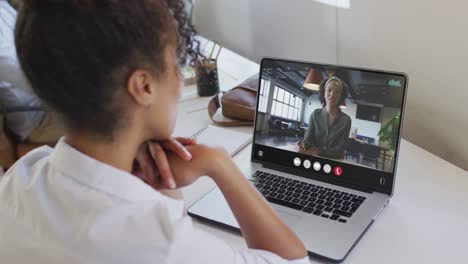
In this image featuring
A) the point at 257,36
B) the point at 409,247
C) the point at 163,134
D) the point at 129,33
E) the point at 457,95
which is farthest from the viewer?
the point at 257,36

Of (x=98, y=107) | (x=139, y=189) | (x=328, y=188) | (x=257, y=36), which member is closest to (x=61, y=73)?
(x=98, y=107)

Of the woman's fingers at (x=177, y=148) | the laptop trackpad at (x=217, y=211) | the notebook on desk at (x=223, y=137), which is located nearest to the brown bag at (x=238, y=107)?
the notebook on desk at (x=223, y=137)

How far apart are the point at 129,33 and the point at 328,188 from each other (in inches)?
23.6

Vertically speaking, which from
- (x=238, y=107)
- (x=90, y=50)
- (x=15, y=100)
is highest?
(x=90, y=50)

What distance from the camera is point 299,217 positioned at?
3.06 feet

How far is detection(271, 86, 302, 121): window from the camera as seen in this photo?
111 cm

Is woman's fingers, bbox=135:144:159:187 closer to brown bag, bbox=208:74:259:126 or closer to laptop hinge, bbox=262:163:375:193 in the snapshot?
laptop hinge, bbox=262:163:375:193

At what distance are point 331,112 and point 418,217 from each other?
0.27 metres

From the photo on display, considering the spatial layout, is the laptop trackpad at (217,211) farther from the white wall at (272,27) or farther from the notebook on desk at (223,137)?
the white wall at (272,27)

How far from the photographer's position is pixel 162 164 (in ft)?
2.75

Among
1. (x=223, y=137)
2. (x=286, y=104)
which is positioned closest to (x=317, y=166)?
(x=286, y=104)

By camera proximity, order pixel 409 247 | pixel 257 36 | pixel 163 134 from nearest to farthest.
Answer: pixel 163 134
pixel 409 247
pixel 257 36

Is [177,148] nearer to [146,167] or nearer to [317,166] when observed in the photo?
[146,167]

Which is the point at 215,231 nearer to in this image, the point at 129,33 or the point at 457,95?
the point at 129,33
